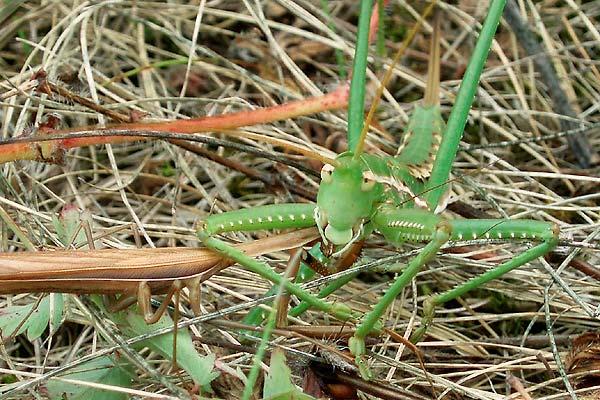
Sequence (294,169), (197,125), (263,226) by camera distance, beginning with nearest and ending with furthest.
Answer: (197,125), (263,226), (294,169)

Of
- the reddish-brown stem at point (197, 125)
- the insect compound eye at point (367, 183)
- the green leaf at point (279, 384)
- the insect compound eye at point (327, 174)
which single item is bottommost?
the green leaf at point (279, 384)

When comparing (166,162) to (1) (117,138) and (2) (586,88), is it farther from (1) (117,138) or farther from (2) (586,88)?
(2) (586,88)

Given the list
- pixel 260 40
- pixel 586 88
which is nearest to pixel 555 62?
pixel 586 88

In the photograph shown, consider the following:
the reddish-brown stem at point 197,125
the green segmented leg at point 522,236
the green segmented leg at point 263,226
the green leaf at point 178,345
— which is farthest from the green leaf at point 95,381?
the green segmented leg at point 522,236

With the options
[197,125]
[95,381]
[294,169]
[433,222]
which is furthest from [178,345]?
[294,169]

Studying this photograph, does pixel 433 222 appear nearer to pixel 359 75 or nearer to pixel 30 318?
pixel 359 75

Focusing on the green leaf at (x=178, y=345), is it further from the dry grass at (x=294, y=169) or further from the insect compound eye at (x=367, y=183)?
the insect compound eye at (x=367, y=183)

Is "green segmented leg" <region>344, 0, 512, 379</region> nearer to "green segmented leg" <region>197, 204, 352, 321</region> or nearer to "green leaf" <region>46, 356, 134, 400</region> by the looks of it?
"green segmented leg" <region>197, 204, 352, 321</region>
